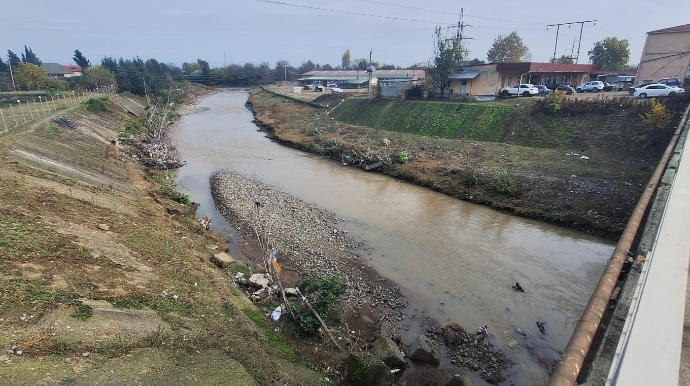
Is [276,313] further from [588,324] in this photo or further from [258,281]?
[588,324]

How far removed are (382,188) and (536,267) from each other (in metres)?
10.7

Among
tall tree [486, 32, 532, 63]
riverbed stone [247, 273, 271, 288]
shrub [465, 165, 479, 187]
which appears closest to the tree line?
tall tree [486, 32, 532, 63]

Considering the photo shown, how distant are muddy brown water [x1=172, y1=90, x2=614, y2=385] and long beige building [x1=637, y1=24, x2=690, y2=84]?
32505 mm

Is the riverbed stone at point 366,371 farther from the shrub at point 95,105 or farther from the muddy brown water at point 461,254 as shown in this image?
the shrub at point 95,105

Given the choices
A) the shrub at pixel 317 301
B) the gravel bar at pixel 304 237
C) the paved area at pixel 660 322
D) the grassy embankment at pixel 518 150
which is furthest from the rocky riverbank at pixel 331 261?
the grassy embankment at pixel 518 150

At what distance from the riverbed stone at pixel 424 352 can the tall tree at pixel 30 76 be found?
183ft

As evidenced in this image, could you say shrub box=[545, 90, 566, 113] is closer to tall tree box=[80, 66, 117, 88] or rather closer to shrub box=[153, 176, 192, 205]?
shrub box=[153, 176, 192, 205]

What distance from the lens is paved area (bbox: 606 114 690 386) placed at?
4406mm

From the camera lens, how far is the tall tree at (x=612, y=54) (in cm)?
6028

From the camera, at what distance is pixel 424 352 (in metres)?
8.65

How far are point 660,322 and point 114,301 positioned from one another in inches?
376

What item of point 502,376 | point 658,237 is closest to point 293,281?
point 502,376

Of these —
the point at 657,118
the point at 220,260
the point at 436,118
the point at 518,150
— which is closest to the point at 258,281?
the point at 220,260

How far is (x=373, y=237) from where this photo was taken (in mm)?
15852
